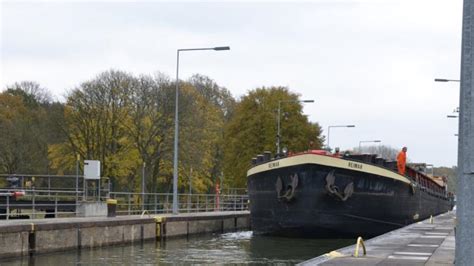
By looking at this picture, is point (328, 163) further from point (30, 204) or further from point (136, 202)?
point (136, 202)

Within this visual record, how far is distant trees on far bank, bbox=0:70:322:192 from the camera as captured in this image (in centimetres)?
4812

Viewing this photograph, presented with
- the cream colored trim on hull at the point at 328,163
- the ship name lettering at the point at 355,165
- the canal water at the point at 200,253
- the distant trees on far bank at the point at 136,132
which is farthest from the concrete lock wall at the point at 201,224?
the distant trees on far bank at the point at 136,132

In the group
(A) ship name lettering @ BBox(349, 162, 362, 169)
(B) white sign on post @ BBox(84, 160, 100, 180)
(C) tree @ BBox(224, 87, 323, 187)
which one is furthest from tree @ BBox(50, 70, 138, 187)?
(A) ship name lettering @ BBox(349, 162, 362, 169)

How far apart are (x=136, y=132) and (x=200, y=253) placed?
27.2 m

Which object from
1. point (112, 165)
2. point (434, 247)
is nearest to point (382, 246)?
point (434, 247)

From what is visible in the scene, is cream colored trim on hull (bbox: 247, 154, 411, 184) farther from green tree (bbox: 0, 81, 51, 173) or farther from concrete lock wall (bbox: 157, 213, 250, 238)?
green tree (bbox: 0, 81, 51, 173)

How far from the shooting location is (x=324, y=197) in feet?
91.0

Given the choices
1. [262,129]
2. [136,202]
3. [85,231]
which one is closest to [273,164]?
[85,231]

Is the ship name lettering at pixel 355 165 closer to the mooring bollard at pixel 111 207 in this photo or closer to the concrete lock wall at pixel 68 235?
the concrete lock wall at pixel 68 235

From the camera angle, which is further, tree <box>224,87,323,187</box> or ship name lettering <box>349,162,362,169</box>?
tree <box>224,87,323,187</box>

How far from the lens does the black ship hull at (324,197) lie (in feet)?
90.9

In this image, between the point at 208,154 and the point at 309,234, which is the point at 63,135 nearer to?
the point at 208,154

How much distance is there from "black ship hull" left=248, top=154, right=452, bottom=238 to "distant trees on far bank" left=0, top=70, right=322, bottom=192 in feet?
61.6

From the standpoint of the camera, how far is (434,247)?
17.5 meters
